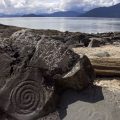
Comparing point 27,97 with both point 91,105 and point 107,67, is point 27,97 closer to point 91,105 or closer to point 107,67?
point 91,105

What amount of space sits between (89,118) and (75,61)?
5.96 ft

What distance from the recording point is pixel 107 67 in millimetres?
13531

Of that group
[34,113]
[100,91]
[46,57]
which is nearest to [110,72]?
[100,91]

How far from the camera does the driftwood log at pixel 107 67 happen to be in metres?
13.1

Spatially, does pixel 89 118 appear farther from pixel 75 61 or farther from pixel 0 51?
pixel 0 51

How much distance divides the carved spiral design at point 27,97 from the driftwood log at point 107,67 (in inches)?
124

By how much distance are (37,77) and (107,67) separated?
3561 millimetres

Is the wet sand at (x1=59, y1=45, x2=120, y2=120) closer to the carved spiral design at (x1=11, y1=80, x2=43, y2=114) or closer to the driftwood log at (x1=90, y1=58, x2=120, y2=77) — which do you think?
the carved spiral design at (x1=11, y1=80, x2=43, y2=114)

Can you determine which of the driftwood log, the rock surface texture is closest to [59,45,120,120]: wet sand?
the rock surface texture

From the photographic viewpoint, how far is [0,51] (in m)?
11.4

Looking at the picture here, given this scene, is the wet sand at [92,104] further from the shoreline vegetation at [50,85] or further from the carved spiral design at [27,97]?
the carved spiral design at [27,97]

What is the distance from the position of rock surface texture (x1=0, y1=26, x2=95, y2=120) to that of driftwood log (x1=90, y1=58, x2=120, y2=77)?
1632 millimetres

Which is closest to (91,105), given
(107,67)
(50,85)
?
(50,85)

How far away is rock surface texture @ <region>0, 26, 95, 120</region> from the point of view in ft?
34.3
